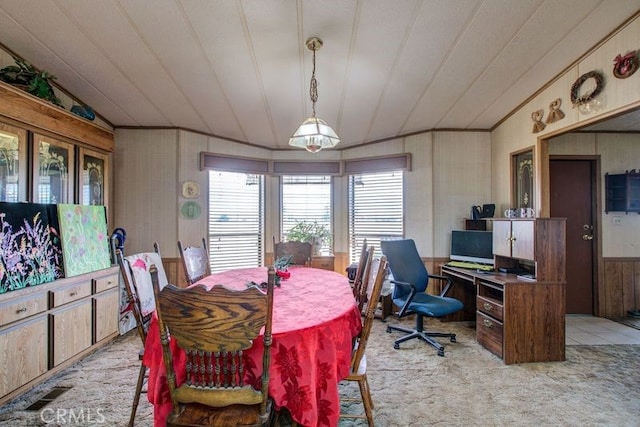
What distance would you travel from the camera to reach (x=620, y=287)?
14.1 feet

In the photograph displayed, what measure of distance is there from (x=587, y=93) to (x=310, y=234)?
3461mm

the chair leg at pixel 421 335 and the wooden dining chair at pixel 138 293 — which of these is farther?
the chair leg at pixel 421 335

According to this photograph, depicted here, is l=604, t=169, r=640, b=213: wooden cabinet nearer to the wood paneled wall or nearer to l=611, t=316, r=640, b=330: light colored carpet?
the wood paneled wall

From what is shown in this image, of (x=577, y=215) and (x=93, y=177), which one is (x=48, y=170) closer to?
(x=93, y=177)

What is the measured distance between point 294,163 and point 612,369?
14.2 ft

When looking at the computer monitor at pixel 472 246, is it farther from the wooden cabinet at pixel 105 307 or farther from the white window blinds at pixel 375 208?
the wooden cabinet at pixel 105 307

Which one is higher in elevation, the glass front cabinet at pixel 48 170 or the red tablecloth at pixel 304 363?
the glass front cabinet at pixel 48 170

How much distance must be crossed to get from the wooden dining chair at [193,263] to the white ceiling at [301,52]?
164 cm

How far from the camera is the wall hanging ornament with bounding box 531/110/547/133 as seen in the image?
331cm

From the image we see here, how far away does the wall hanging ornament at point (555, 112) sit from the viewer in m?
3.06

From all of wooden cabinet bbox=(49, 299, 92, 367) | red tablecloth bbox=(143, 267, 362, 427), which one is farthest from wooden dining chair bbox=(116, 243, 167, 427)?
wooden cabinet bbox=(49, 299, 92, 367)

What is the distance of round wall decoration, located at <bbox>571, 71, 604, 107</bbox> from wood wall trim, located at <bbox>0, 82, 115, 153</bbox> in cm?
455

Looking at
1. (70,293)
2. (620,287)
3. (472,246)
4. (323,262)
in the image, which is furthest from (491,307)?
(70,293)

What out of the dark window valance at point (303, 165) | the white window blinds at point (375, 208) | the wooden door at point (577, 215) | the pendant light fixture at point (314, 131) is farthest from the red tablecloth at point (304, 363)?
the wooden door at point (577, 215)
